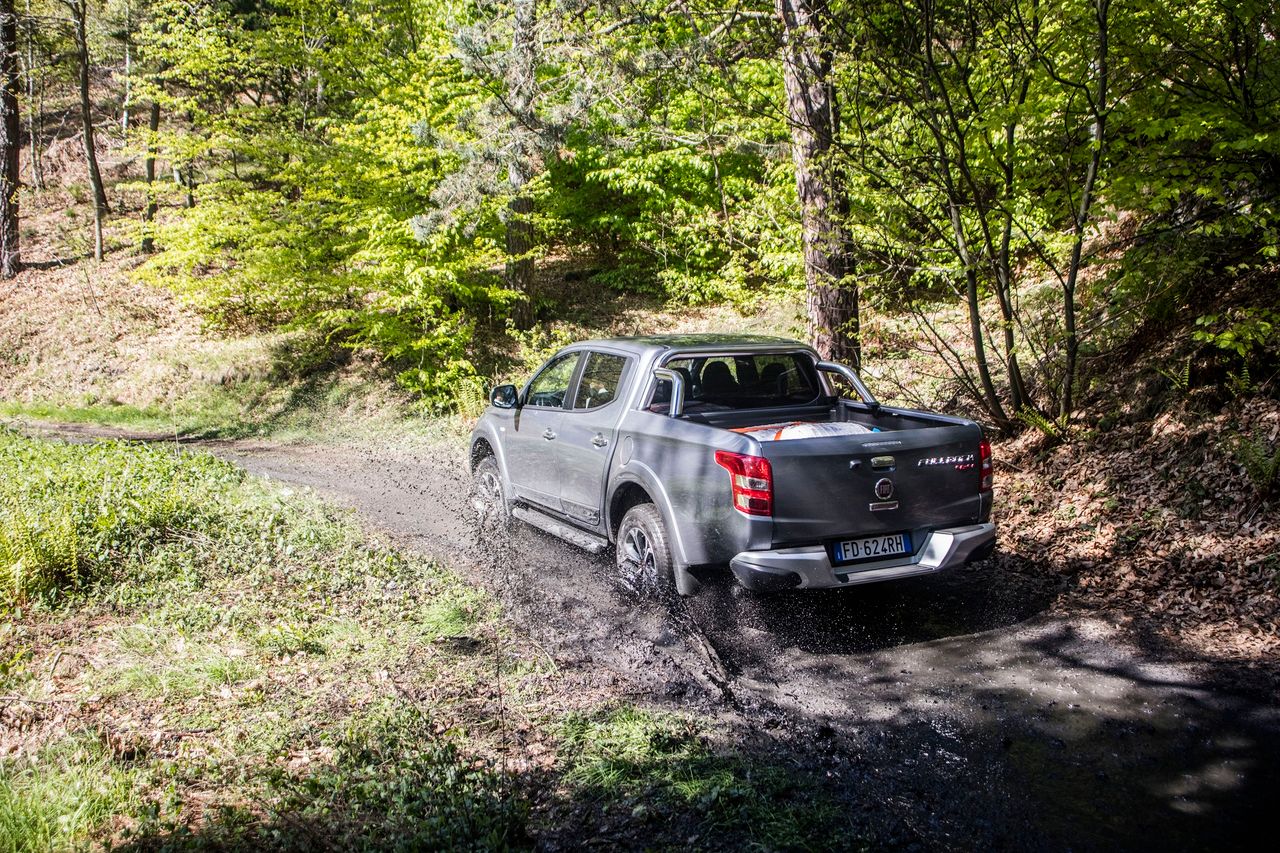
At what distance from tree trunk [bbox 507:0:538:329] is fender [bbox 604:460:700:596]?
10278 millimetres

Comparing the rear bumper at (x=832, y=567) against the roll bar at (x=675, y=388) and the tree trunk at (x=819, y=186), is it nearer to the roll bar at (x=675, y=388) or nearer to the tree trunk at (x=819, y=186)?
the roll bar at (x=675, y=388)

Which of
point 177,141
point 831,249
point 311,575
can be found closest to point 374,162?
point 177,141

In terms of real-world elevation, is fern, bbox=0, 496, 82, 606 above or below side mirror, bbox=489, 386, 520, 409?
below

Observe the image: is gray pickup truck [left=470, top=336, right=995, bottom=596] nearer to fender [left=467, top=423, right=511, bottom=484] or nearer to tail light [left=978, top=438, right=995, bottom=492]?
tail light [left=978, top=438, right=995, bottom=492]

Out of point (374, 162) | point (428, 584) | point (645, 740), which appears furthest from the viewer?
point (374, 162)

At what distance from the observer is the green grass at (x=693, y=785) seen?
3035 millimetres

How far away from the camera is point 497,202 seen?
14.3 metres

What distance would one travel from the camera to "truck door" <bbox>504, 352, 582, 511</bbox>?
662 centimetres

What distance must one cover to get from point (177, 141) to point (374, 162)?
158 inches

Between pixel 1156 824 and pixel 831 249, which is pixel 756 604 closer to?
pixel 1156 824

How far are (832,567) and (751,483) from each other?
708 millimetres

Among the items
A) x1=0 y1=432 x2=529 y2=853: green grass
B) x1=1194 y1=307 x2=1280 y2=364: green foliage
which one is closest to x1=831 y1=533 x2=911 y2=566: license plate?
x1=0 y1=432 x2=529 y2=853: green grass

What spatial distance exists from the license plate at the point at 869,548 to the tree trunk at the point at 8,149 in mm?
23475

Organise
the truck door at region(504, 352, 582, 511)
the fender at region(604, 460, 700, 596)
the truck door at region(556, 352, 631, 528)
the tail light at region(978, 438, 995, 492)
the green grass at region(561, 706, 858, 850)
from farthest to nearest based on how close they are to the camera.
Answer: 1. the truck door at region(504, 352, 582, 511)
2. the truck door at region(556, 352, 631, 528)
3. the tail light at region(978, 438, 995, 492)
4. the fender at region(604, 460, 700, 596)
5. the green grass at region(561, 706, 858, 850)
